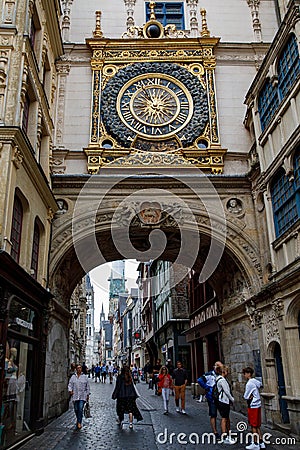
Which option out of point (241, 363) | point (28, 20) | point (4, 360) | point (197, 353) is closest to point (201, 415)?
point (241, 363)

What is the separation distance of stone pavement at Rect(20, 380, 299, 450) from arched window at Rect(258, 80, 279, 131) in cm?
760

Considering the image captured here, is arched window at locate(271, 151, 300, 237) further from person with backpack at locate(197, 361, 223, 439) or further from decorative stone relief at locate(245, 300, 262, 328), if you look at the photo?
person with backpack at locate(197, 361, 223, 439)

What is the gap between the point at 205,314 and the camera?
59.3ft

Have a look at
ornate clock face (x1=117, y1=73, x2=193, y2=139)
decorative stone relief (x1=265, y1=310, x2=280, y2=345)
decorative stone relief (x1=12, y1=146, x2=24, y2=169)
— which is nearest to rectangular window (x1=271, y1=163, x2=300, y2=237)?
decorative stone relief (x1=265, y1=310, x2=280, y2=345)

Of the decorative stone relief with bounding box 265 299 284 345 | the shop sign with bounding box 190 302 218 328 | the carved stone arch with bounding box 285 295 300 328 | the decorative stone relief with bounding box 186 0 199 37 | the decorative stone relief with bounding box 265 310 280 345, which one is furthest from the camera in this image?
the shop sign with bounding box 190 302 218 328

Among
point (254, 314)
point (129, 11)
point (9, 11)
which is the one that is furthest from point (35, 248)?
point (129, 11)

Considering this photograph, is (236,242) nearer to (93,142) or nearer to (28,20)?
(93,142)

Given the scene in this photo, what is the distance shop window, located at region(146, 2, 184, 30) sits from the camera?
16281 mm

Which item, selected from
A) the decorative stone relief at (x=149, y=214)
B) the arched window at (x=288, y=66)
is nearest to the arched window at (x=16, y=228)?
the decorative stone relief at (x=149, y=214)

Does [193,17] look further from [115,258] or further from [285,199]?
[115,258]

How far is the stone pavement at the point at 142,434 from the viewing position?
26.8 ft

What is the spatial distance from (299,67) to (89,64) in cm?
793

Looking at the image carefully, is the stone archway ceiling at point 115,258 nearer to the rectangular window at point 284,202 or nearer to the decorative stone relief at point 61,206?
the decorative stone relief at point 61,206

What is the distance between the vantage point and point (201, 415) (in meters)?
12.3
